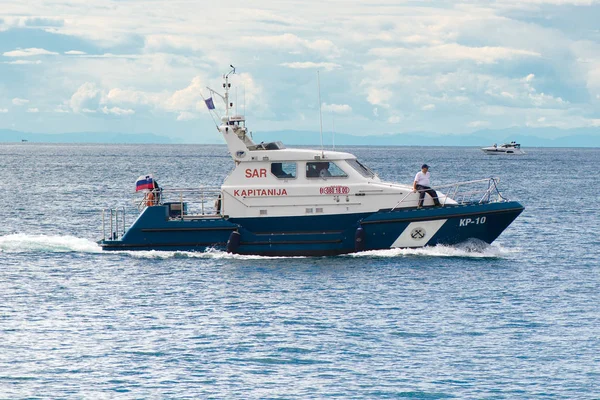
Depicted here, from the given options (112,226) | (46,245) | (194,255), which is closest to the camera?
(194,255)

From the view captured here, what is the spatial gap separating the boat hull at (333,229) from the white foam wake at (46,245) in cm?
375

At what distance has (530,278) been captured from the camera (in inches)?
1035

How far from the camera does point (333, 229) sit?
27.7 metres

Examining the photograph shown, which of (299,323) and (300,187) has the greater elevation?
(300,187)

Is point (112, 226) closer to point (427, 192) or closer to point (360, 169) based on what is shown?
point (360, 169)

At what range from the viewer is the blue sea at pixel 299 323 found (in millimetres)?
16859

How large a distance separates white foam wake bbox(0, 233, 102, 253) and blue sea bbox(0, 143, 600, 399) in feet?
0.33

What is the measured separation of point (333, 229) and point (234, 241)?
3040 millimetres

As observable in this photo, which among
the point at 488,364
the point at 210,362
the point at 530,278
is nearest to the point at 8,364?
the point at 210,362

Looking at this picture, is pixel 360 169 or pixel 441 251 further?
pixel 360 169

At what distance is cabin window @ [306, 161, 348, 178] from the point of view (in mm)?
27750

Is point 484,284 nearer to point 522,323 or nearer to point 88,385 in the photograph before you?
point 522,323

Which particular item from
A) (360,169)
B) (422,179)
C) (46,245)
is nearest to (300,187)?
(360,169)

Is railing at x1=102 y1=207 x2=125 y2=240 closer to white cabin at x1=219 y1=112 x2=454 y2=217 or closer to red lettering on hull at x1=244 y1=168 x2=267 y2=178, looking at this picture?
white cabin at x1=219 y1=112 x2=454 y2=217
